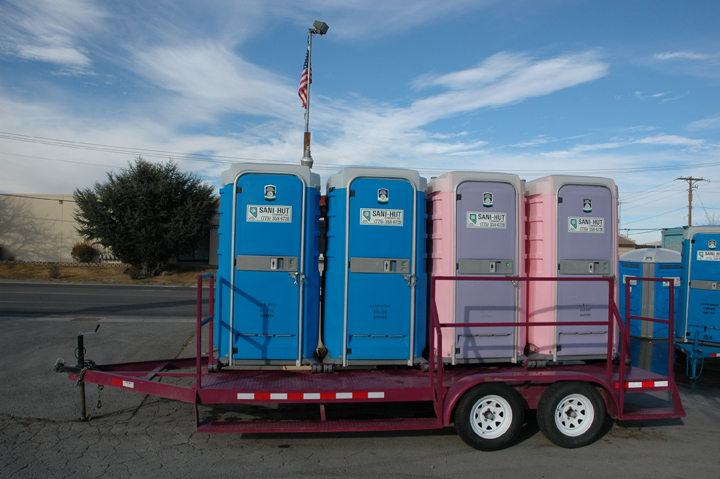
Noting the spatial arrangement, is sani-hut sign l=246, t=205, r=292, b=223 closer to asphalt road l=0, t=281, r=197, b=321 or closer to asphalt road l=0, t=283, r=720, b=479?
asphalt road l=0, t=283, r=720, b=479

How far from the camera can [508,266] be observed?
5301 millimetres

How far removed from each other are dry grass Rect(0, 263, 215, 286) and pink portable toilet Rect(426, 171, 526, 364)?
77.0ft

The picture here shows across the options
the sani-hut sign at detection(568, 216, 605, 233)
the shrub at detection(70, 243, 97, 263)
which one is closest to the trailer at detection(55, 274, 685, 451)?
the sani-hut sign at detection(568, 216, 605, 233)

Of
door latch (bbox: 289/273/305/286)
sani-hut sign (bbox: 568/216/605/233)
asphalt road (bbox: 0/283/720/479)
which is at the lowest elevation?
asphalt road (bbox: 0/283/720/479)

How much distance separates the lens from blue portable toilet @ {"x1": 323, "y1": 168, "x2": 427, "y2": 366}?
513cm

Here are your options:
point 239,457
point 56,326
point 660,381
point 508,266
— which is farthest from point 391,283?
point 56,326

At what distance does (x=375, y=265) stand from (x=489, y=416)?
6.47 feet

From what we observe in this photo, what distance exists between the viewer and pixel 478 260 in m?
5.22

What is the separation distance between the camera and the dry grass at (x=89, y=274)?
26.6 m

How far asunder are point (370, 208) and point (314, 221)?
66 centimetres

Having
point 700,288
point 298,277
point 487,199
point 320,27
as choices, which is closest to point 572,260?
point 487,199

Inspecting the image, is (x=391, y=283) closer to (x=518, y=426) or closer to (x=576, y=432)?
(x=518, y=426)

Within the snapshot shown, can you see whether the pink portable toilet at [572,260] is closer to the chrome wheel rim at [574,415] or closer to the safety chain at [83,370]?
the chrome wheel rim at [574,415]

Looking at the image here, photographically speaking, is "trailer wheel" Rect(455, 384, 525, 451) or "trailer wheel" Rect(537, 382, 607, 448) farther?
"trailer wheel" Rect(537, 382, 607, 448)
